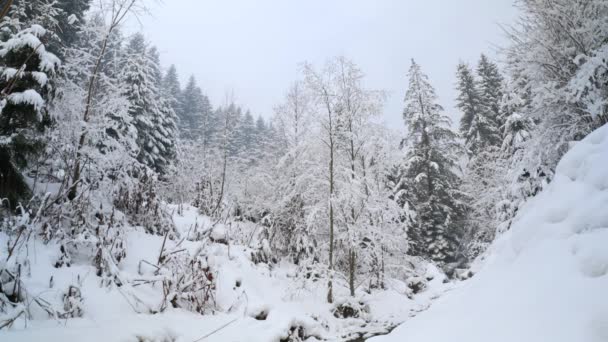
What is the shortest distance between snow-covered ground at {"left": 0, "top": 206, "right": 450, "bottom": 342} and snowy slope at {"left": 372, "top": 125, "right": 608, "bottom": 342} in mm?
4205

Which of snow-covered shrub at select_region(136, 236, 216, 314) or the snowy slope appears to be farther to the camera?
snow-covered shrub at select_region(136, 236, 216, 314)

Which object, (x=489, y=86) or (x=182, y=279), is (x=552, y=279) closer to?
(x=182, y=279)

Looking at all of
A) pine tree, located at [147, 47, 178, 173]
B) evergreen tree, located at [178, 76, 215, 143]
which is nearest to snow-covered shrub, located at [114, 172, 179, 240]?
pine tree, located at [147, 47, 178, 173]

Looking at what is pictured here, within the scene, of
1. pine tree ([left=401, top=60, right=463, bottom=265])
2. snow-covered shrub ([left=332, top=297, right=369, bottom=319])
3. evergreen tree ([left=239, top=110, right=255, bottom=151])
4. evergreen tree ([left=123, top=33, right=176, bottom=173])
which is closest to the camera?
snow-covered shrub ([left=332, top=297, right=369, bottom=319])

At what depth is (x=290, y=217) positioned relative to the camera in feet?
46.2

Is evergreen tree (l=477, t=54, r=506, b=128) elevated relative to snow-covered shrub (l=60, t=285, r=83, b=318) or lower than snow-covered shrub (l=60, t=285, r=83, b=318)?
elevated

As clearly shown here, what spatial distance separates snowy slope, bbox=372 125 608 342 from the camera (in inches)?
60.8

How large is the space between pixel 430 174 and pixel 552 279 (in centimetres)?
1790

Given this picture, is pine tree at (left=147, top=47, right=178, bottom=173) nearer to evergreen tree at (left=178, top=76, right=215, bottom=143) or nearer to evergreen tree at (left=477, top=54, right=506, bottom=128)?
evergreen tree at (left=178, top=76, right=215, bottom=143)

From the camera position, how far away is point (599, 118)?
6.11m

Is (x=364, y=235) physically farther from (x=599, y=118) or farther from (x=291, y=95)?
(x=291, y=95)

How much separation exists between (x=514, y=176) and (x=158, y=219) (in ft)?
33.8

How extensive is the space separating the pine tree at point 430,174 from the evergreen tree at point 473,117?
2.03 meters

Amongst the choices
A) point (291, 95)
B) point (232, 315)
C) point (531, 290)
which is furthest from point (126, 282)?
point (291, 95)
